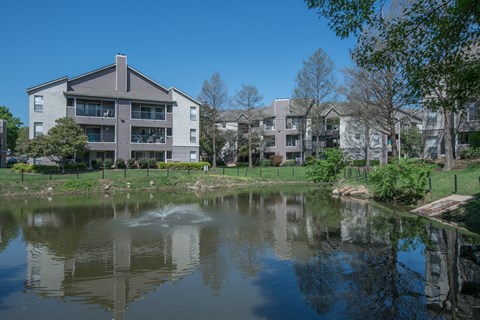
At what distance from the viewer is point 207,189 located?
33.8 m

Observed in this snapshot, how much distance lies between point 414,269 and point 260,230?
6213mm

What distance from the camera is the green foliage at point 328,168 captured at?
3466cm

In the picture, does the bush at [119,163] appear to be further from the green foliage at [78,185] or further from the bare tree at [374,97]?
the bare tree at [374,97]

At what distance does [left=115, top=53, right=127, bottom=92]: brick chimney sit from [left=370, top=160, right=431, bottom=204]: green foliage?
111 ft

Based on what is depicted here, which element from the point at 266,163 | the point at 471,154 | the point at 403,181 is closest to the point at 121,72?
the point at 266,163

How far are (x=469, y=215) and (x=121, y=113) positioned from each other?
1528 inches

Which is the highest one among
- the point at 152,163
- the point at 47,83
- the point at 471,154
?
the point at 47,83

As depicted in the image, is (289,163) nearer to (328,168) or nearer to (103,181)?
(328,168)

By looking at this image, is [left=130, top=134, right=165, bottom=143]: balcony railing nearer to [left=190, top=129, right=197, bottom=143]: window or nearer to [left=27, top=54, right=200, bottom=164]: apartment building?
[left=27, top=54, right=200, bottom=164]: apartment building

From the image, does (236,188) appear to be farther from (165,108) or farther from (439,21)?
(439,21)

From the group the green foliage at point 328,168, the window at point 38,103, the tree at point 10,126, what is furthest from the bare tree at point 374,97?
the tree at point 10,126

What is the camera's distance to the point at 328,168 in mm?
34812

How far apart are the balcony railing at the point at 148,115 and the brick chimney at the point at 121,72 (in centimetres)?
317

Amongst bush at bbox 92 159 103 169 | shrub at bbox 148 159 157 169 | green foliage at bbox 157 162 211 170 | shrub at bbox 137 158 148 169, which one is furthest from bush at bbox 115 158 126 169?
green foliage at bbox 157 162 211 170
